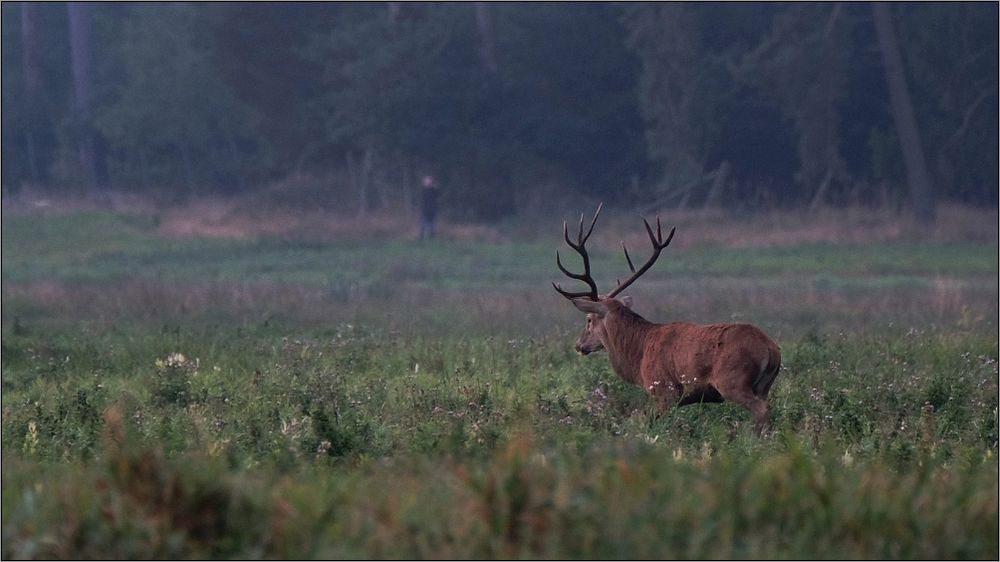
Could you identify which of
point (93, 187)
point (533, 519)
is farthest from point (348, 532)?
point (93, 187)

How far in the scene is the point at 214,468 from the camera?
597 centimetres

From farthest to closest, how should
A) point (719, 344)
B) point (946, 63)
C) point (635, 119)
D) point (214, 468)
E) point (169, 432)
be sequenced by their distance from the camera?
point (635, 119)
point (946, 63)
point (719, 344)
point (169, 432)
point (214, 468)

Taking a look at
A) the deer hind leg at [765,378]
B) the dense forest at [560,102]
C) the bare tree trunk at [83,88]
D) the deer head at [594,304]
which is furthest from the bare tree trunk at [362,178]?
the deer hind leg at [765,378]

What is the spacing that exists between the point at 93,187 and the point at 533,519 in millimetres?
46779

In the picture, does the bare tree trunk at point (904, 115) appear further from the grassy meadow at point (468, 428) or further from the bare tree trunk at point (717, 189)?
the grassy meadow at point (468, 428)

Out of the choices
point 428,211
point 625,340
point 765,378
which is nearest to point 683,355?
point 765,378

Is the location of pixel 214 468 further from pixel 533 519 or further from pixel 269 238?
pixel 269 238

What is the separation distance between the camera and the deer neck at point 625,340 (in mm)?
10234

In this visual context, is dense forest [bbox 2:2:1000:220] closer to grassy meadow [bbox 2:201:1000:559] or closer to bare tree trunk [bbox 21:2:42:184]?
bare tree trunk [bbox 21:2:42:184]

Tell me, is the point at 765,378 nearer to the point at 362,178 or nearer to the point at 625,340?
the point at 625,340

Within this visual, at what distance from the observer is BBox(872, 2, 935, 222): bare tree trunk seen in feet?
114

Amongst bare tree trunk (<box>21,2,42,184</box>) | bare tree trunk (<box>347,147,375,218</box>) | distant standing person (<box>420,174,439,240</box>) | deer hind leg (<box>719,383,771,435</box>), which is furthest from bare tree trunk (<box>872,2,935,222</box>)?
bare tree trunk (<box>21,2,42,184</box>)

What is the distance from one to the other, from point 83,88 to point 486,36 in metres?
16.6

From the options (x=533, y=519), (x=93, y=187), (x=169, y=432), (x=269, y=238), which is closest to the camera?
(x=533, y=519)
